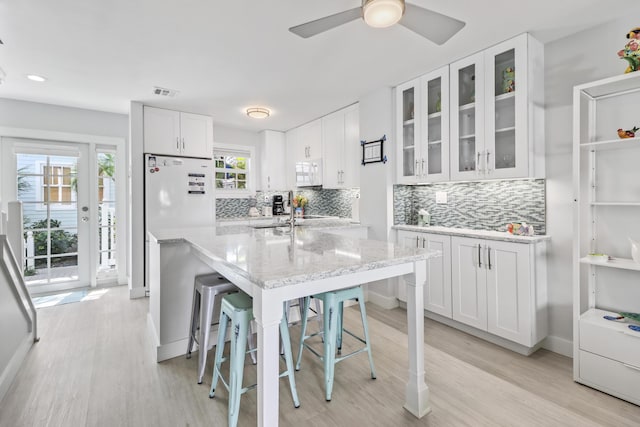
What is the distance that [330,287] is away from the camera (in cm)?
136

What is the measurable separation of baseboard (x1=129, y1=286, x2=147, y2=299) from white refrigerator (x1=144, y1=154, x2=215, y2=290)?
0.07 meters

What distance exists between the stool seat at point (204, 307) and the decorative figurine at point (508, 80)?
105 inches

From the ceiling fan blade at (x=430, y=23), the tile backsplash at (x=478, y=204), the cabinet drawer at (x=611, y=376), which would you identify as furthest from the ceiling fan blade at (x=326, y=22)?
the cabinet drawer at (x=611, y=376)

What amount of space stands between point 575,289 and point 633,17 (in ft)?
6.25

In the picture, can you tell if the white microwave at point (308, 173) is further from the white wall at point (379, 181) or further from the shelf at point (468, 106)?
the shelf at point (468, 106)

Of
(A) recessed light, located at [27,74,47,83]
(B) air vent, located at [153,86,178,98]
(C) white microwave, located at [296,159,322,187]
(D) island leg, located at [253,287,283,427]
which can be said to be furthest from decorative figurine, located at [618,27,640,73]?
(A) recessed light, located at [27,74,47,83]

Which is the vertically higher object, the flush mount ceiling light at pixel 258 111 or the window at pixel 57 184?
the flush mount ceiling light at pixel 258 111

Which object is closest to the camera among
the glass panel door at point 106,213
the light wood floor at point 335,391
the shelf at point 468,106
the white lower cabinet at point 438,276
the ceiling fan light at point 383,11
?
the ceiling fan light at point 383,11

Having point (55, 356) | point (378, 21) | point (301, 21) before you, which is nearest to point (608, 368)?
point (378, 21)

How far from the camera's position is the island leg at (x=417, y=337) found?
1.69 m

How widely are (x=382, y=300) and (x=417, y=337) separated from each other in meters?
1.83

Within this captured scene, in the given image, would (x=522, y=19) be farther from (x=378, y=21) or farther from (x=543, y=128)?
(x=378, y=21)

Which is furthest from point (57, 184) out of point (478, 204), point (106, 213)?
point (478, 204)

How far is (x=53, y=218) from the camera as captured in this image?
4125mm
